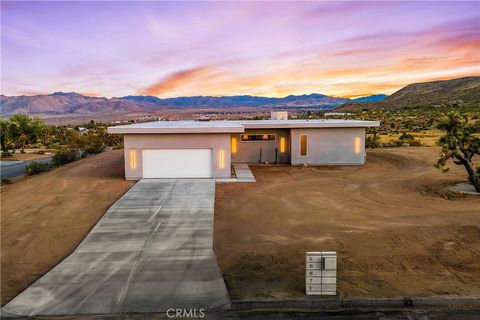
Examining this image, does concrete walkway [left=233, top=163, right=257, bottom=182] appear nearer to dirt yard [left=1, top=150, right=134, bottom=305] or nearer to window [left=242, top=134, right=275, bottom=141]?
window [left=242, top=134, right=275, bottom=141]

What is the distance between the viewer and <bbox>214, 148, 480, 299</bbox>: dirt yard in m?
8.42

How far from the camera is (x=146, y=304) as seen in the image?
7.67m

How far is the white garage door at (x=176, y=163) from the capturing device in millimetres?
20000

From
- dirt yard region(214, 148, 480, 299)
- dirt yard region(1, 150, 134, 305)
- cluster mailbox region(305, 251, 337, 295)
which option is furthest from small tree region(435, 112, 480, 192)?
dirt yard region(1, 150, 134, 305)

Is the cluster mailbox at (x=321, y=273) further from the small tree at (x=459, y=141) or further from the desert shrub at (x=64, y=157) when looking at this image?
the desert shrub at (x=64, y=157)

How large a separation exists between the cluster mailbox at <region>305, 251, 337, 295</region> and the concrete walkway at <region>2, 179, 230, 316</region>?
1716 mm

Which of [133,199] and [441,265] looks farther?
[133,199]

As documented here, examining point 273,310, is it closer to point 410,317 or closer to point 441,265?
point 410,317

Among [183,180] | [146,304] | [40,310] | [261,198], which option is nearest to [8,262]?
[40,310]

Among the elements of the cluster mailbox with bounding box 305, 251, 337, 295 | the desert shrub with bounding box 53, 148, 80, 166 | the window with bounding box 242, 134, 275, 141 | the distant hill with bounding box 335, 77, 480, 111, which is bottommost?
the cluster mailbox with bounding box 305, 251, 337, 295

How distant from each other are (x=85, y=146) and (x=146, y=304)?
2917cm

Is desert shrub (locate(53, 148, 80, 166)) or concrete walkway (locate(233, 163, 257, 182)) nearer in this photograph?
concrete walkway (locate(233, 163, 257, 182))

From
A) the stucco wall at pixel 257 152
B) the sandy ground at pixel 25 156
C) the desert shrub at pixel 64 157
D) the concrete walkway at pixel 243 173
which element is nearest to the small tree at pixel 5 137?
the sandy ground at pixel 25 156

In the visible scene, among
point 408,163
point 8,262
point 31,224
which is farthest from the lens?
point 408,163
